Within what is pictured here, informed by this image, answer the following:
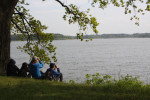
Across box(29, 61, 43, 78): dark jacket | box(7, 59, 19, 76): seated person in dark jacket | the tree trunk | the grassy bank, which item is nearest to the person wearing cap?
box(29, 61, 43, 78): dark jacket

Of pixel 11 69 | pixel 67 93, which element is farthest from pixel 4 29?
pixel 67 93

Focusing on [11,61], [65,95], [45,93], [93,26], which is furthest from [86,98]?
[93,26]

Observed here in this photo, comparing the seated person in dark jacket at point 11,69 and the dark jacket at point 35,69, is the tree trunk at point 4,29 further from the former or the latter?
the dark jacket at point 35,69

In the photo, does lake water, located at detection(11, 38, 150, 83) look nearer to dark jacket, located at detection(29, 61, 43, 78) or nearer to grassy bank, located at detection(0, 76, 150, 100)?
grassy bank, located at detection(0, 76, 150, 100)

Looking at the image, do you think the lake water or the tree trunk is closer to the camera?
the tree trunk

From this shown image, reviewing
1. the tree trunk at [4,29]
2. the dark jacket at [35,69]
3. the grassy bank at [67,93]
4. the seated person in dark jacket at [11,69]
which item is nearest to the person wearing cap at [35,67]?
the dark jacket at [35,69]

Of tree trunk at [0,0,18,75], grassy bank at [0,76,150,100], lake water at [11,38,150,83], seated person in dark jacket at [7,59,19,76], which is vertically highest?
tree trunk at [0,0,18,75]

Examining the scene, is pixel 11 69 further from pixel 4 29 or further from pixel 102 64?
pixel 102 64

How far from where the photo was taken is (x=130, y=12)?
42.3ft

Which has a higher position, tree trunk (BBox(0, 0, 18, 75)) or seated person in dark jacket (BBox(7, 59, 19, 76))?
tree trunk (BBox(0, 0, 18, 75))

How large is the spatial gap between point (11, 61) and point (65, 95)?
17.7 ft

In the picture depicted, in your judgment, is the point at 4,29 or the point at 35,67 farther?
the point at 35,67

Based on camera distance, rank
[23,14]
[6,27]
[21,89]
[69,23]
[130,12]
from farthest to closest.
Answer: [23,14]
[69,23]
[130,12]
[6,27]
[21,89]

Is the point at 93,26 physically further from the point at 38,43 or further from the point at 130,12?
the point at 38,43
